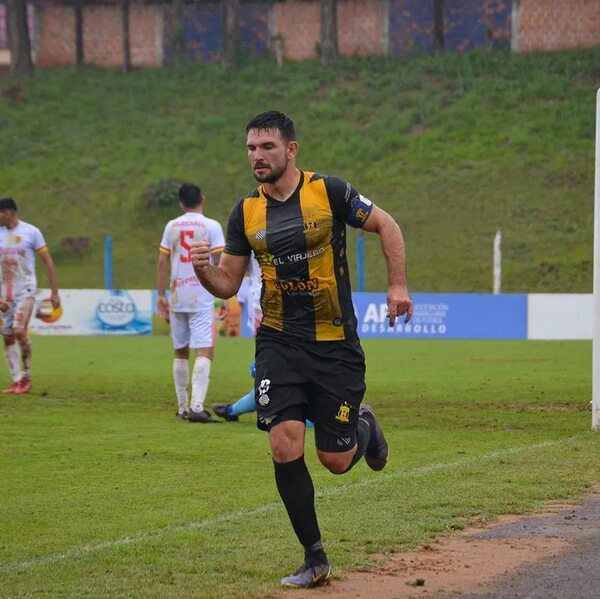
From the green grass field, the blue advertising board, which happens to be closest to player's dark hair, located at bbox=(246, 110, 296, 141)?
the green grass field

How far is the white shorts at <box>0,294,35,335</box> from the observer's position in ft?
54.7

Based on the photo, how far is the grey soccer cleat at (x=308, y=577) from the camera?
622cm

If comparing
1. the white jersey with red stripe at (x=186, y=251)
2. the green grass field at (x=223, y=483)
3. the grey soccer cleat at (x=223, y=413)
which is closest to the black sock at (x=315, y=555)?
the green grass field at (x=223, y=483)

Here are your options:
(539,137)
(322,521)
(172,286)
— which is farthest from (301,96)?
(322,521)

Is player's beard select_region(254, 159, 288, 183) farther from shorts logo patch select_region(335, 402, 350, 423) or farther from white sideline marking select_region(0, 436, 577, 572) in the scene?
white sideline marking select_region(0, 436, 577, 572)

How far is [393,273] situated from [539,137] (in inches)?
1797

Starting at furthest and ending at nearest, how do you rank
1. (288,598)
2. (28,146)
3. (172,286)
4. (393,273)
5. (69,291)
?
(28,146)
(69,291)
(172,286)
(393,273)
(288,598)

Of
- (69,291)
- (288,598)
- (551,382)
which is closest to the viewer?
(288,598)

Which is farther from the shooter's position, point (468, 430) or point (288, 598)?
point (468, 430)

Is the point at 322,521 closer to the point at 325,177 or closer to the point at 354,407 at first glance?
the point at 354,407

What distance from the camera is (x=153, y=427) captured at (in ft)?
43.9

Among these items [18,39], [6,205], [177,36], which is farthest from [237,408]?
[177,36]

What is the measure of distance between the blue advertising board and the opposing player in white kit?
17749 mm

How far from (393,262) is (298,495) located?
116cm
